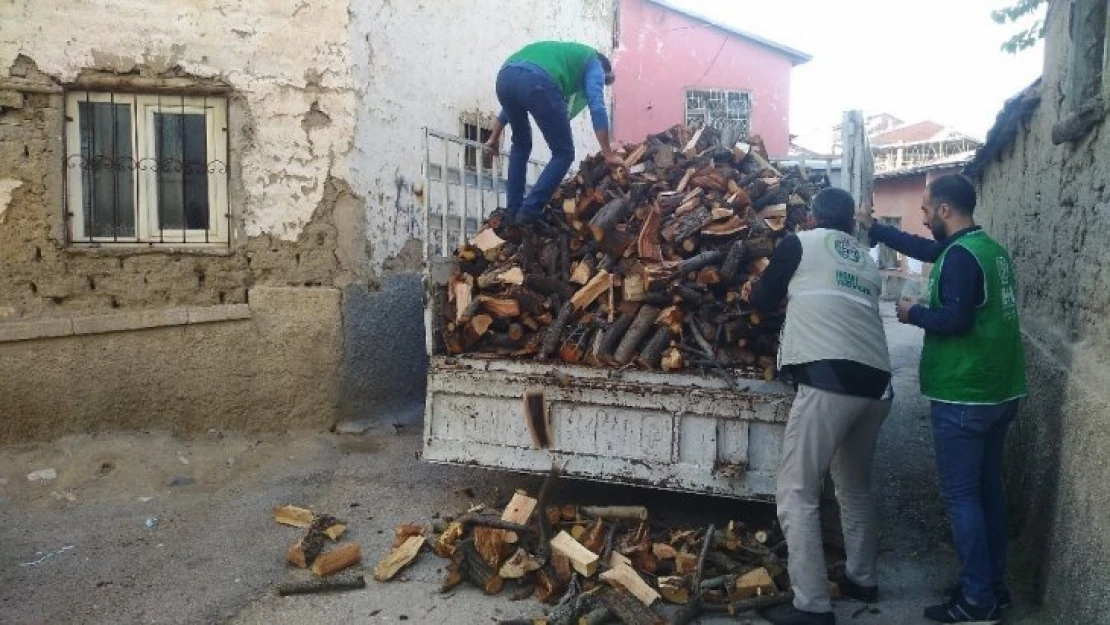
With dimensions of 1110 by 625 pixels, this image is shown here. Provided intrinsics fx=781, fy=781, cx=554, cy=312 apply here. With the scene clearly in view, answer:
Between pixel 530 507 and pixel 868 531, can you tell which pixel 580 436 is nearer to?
pixel 530 507

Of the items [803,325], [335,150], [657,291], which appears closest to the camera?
[803,325]

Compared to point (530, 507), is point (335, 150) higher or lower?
higher

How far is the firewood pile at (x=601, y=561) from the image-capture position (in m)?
3.70

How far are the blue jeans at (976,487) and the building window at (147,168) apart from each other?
17.8 ft

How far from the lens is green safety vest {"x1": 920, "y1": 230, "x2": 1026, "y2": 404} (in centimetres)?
352

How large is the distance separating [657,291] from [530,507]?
1.40 metres

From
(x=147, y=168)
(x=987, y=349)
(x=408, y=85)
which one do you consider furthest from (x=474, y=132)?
(x=987, y=349)

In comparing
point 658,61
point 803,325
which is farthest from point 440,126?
A: point 658,61

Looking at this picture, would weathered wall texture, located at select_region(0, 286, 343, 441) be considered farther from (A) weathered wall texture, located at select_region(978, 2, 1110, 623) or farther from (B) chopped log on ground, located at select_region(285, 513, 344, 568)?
(A) weathered wall texture, located at select_region(978, 2, 1110, 623)

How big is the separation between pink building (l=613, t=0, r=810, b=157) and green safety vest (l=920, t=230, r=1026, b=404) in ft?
53.3

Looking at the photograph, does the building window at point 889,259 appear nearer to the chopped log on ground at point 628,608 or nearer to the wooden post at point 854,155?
the wooden post at point 854,155

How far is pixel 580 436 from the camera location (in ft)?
13.9

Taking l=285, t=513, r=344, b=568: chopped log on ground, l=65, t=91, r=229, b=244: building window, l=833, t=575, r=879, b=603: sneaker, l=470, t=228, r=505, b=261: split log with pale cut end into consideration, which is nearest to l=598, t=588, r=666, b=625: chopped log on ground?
l=833, t=575, r=879, b=603: sneaker

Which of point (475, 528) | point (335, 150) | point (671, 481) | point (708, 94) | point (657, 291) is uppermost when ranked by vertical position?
point (708, 94)
